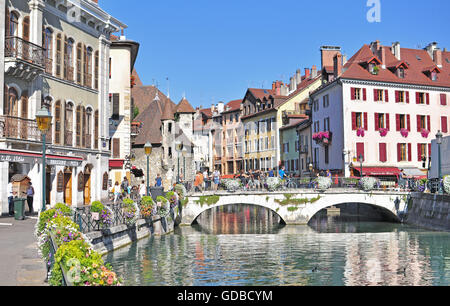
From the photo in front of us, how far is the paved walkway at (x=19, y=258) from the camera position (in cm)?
1114

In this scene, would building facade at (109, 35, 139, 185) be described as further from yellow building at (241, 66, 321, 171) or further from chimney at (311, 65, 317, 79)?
chimney at (311, 65, 317, 79)

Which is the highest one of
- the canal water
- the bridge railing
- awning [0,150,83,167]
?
awning [0,150,83,167]

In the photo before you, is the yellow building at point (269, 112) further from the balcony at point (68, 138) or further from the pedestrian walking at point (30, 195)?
the pedestrian walking at point (30, 195)

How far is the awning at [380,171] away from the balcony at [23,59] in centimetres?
3057

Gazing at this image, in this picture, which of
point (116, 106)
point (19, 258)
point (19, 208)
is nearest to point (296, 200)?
point (116, 106)

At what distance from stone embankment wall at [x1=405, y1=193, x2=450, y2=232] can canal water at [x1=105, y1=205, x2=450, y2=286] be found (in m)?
1.07

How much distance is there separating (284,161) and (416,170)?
23.2 m

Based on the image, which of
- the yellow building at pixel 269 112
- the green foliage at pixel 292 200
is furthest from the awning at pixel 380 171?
the yellow building at pixel 269 112

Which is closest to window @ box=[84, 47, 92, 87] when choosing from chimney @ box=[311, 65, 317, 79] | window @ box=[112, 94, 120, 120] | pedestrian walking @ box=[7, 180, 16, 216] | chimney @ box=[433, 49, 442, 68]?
window @ box=[112, 94, 120, 120]

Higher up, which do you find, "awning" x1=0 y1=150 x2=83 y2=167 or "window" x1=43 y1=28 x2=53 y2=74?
"window" x1=43 y1=28 x2=53 y2=74

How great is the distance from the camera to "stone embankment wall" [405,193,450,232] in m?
31.0

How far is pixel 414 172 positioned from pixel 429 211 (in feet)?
53.1

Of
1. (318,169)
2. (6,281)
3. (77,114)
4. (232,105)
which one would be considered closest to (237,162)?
(232,105)

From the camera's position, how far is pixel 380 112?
49.5 m
